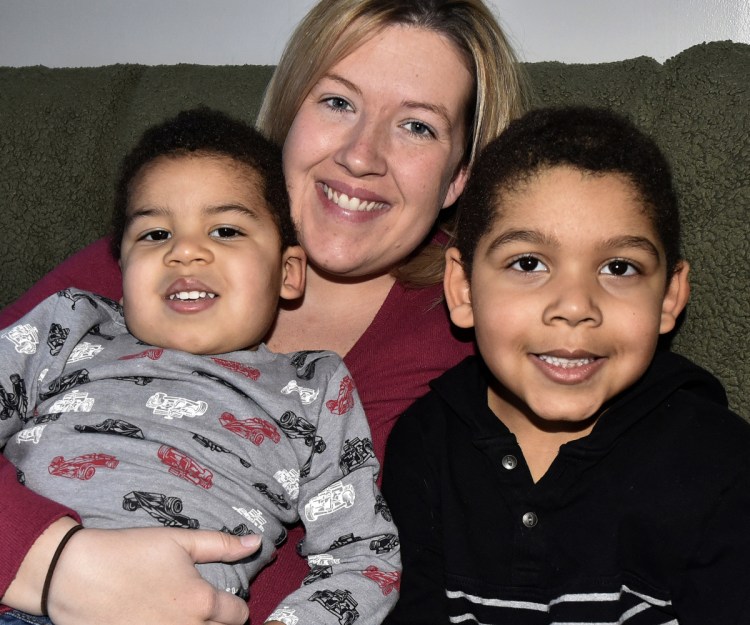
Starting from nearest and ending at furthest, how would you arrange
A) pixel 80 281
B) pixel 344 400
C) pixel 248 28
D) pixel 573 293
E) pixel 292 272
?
pixel 573 293, pixel 344 400, pixel 292 272, pixel 80 281, pixel 248 28

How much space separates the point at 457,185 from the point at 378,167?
28cm

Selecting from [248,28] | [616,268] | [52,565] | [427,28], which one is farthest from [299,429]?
[248,28]

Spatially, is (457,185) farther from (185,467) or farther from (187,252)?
(185,467)

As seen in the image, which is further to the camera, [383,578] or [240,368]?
[240,368]

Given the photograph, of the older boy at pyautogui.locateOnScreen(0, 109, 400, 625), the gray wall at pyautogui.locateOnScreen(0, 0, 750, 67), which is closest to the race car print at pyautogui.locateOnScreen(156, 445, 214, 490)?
the older boy at pyautogui.locateOnScreen(0, 109, 400, 625)

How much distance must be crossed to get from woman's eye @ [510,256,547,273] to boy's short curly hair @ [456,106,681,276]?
0.10 meters

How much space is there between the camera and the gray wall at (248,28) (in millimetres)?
2223

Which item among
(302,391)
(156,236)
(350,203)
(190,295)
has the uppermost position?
(350,203)

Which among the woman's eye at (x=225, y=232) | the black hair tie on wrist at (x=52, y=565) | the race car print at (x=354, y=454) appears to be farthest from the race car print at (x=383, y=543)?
the woman's eye at (x=225, y=232)

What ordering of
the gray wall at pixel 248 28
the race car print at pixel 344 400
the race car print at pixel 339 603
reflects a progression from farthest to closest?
the gray wall at pixel 248 28, the race car print at pixel 344 400, the race car print at pixel 339 603

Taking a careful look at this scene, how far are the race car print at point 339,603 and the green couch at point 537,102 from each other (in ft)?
2.62

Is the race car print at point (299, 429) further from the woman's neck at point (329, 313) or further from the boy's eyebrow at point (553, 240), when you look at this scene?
the boy's eyebrow at point (553, 240)

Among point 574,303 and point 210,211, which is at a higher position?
point 210,211

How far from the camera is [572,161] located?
1.44 metres
